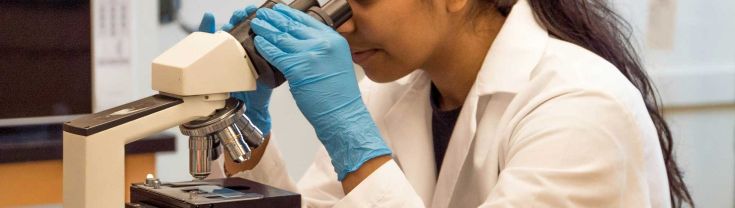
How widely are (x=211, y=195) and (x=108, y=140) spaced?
15cm

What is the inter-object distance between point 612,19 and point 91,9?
135 cm

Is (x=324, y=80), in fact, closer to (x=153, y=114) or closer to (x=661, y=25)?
(x=153, y=114)

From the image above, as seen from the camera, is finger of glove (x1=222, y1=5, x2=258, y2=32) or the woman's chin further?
the woman's chin

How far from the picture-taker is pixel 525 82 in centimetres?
152

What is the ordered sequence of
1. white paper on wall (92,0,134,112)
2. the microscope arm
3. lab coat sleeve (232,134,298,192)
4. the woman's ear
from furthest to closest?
white paper on wall (92,0,134,112) < lab coat sleeve (232,134,298,192) < the woman's ear < the microscope arm

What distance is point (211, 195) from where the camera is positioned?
1.25 metres

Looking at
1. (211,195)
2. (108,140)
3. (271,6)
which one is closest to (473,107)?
(271,6)

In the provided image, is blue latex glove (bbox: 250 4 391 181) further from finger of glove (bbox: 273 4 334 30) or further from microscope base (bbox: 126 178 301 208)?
microscope base (bbox: 126 178 301 208)

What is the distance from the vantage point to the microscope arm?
1167 millimetres

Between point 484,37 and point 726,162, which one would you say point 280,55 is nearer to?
point 484,37

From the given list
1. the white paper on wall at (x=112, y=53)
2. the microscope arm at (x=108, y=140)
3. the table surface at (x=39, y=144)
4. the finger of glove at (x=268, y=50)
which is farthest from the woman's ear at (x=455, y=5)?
the white paper on wall at (x=112, y=53)

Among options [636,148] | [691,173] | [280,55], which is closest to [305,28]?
[280,55]

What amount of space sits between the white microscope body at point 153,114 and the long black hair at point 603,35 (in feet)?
1.74

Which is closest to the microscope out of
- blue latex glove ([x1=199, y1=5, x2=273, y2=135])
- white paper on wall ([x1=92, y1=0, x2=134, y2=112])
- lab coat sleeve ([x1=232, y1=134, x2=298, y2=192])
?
blue latex glove ([x1=199, y1=5, x2=273, y2=135])
